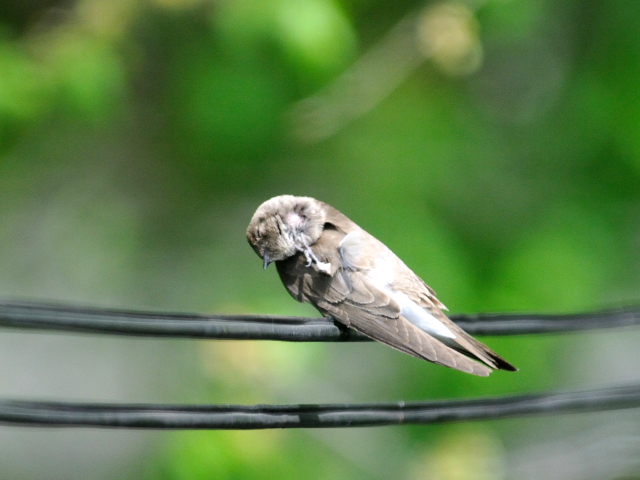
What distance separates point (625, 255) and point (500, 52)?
162 centimetres

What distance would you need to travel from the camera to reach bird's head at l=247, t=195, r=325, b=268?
3.32 m

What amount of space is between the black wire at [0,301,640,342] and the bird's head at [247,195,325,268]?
76 centimetres

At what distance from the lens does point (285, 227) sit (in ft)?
11.0

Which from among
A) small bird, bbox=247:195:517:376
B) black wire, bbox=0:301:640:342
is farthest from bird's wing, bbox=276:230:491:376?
black wire, bbox=0:301:640:342

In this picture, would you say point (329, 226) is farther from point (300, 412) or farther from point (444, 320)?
point (300, 412)

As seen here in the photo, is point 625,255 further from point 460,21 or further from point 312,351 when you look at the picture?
point 312,351

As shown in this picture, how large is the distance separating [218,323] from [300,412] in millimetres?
396

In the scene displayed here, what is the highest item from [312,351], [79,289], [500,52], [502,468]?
[500,52]

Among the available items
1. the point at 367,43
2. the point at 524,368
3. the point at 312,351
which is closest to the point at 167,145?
the point at 367,43

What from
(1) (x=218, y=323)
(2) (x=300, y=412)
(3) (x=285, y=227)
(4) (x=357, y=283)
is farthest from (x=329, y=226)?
(1) (x=218, y=323)

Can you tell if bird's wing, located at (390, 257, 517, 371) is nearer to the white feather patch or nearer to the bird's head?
the white feather patch

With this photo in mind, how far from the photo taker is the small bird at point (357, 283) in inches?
107

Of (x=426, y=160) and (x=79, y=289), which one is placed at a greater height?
(x=426, y=160)

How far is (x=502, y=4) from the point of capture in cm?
432
